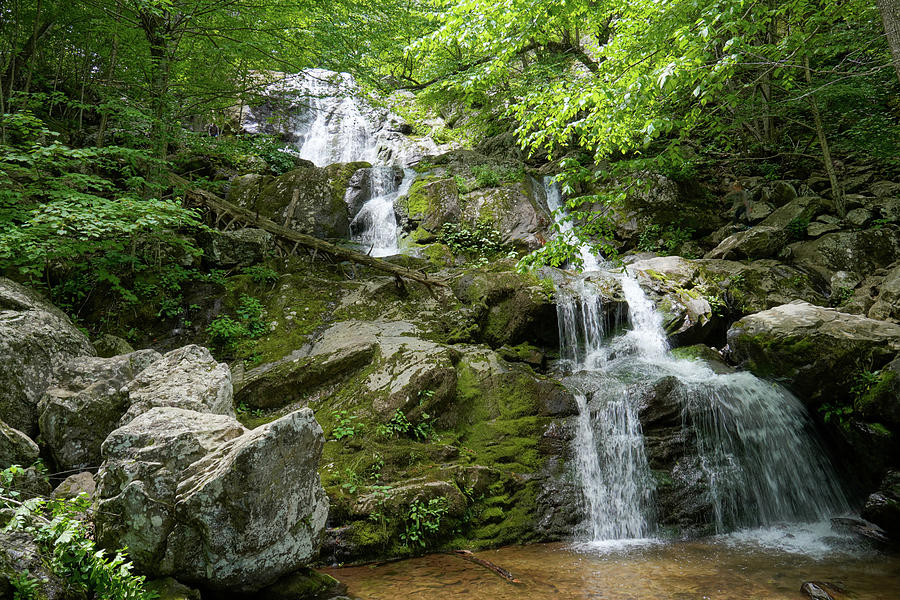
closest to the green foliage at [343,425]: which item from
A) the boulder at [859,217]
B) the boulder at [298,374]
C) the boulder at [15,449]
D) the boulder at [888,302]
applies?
the boulder at [298,374]

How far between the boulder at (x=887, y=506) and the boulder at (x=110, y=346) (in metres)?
10.0

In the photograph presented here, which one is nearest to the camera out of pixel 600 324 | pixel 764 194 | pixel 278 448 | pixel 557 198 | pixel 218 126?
pixel 278 448

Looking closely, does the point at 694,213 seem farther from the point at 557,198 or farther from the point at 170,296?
the point at 170,296

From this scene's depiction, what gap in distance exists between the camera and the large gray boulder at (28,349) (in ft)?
15.7

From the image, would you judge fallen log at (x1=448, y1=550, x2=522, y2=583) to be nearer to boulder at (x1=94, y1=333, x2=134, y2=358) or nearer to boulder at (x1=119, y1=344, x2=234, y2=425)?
boulder at (x1=119, y1=344, x2=234, y2=425)

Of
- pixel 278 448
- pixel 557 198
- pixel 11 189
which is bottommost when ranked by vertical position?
pixel 278 448

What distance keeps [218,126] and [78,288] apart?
1105cm

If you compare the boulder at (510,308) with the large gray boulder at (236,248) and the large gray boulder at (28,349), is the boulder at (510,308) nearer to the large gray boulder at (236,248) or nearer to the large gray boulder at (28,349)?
the large gray boulder at (236,248)

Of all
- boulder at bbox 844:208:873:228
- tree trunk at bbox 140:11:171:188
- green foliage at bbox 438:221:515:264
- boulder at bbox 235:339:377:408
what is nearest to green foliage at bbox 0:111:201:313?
tree trunk at bbox 140:11:171:188

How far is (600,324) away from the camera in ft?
29.5

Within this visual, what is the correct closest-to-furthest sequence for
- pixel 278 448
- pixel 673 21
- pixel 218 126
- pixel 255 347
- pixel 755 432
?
pixel 278 448
pixel 673 21
pixel 755 432
pixel 255 347
pixel 218 126

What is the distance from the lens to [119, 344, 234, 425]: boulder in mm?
4594

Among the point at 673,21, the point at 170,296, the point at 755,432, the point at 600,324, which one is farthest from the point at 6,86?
the point at 755,432

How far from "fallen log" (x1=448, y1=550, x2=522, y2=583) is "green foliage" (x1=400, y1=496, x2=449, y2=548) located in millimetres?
353
